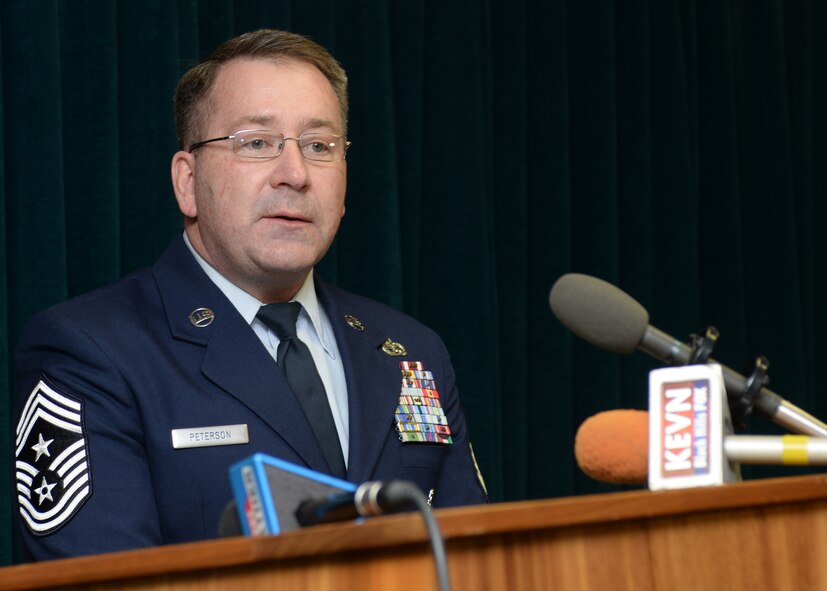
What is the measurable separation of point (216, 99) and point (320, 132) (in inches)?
7.7

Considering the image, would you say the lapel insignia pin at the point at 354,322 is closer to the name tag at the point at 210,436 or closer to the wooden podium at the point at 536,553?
the name tag at the point at 210,436

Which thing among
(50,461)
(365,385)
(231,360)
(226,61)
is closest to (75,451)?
(50,461)

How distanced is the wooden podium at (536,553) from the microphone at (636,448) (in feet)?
0.22

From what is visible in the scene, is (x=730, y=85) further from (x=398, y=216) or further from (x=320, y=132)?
(x=320, y=132)

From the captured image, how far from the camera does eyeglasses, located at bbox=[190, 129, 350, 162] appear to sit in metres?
2.01

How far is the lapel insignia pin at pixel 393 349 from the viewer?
7.13ft

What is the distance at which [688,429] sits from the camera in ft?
3.63

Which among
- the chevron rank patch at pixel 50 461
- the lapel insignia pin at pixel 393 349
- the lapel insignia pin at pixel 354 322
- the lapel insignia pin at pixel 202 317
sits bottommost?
the chevron rank patch at pixel 50 461

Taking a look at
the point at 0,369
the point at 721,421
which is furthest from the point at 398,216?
the point at 721,421

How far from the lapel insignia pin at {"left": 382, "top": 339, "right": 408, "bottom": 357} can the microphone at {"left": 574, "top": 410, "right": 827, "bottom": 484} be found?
3.29 feet

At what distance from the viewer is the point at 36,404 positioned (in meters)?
1.75

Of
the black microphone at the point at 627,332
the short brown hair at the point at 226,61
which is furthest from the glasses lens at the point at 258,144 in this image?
the black microphone at the point at 627,332

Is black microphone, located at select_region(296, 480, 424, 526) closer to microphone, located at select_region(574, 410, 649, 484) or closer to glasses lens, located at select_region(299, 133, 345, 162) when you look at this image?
microphone, located at select_region(574, 410, 649, 484)

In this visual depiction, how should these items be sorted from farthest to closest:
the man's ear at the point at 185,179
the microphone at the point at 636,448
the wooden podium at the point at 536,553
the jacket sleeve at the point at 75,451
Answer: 1. the man's ear at the point at 185,179
2. the jacket sleeve at the point at 75,451
3. the microphone at the point at 636,448
4. the wooden podium at the point at 536,553
